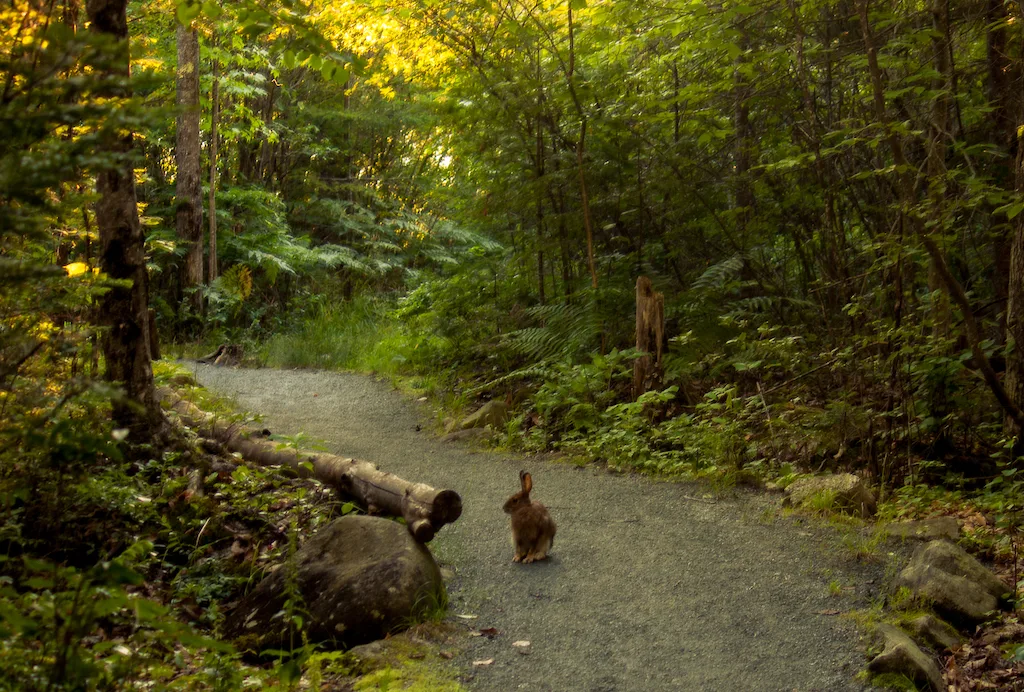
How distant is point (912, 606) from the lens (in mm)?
4793

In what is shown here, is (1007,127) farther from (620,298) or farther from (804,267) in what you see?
(620,298)

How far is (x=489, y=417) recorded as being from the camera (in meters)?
10.5

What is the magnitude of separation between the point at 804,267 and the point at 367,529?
7.50 metres

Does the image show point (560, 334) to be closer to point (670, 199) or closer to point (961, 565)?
point (670, 199)

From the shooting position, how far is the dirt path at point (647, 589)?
4441mm

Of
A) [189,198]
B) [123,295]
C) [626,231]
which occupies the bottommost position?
[123,295]

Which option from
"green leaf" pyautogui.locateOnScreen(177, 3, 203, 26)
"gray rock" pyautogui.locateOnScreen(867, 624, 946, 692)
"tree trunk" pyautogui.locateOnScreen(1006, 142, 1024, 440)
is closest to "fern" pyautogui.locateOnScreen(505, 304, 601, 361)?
"tree trunk" pyautogui.locateOnScreen(1006, 142, 1024, 440)

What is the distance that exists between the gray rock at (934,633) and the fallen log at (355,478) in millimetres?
2791

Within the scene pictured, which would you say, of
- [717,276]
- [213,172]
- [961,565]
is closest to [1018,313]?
[961,565]

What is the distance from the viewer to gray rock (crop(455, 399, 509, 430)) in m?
10.4

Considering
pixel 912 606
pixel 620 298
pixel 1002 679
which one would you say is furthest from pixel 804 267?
pixel 1002 679

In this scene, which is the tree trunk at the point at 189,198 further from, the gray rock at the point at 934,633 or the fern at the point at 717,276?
the gray rock at the point at 934,633

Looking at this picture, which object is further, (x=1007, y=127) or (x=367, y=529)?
(x=1007, y=127)

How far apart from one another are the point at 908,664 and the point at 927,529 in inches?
81.6
